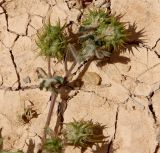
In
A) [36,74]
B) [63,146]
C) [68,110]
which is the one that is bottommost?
[63,146]

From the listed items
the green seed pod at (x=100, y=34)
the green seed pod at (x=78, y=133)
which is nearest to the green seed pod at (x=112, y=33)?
the green seed pod at (x=100, y=34)

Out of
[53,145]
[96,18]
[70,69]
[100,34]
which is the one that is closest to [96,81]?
[70,69]

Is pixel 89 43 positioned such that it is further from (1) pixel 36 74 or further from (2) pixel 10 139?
(2) pixel 10 139

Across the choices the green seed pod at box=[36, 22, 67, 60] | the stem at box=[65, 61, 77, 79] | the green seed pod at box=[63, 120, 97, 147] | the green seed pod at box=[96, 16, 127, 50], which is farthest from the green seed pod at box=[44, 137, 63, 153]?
the green seed pod at box=[96, 16, 127, 50]

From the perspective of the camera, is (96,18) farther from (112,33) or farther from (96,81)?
(96,81)

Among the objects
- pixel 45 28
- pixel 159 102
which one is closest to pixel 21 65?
pixel 45 28
